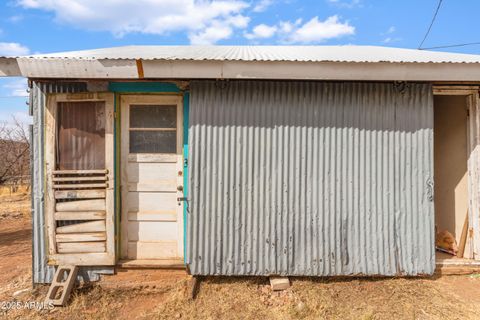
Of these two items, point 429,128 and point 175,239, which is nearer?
point 429,128

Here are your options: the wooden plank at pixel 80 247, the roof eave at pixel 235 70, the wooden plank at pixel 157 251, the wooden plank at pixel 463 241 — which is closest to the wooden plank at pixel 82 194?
the wooden plank at pixel 80 247

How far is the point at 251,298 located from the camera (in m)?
3.39

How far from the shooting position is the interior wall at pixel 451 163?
4.36m

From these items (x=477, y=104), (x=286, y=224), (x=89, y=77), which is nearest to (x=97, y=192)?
(x=89, y=77)

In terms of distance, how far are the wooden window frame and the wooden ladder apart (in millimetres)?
92

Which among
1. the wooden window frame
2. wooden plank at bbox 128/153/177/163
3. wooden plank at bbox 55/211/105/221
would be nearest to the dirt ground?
the wooden window frame

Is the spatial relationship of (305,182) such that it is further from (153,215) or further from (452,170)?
(452,170)

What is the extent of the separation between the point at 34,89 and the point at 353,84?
4009mm

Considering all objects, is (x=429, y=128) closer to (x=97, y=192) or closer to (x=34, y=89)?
(x=97, y=192)

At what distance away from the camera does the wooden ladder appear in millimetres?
3293

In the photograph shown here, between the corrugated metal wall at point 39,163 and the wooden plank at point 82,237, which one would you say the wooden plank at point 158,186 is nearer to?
the wooden plank at point 82,237

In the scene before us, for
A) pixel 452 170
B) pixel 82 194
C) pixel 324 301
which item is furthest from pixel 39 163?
pixel 452 170

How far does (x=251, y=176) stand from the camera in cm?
357

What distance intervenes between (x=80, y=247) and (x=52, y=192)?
2.55ft
